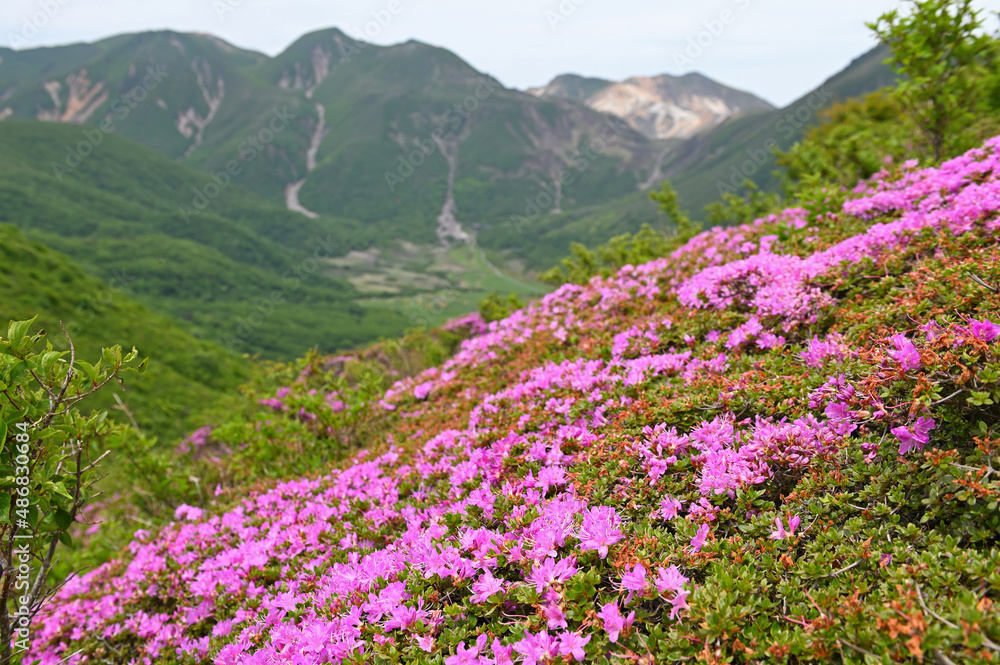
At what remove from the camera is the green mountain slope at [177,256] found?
11725 cm

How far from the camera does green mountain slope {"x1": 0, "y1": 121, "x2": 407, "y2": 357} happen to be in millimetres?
117250

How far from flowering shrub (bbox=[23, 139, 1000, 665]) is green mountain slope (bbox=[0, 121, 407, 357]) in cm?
9526

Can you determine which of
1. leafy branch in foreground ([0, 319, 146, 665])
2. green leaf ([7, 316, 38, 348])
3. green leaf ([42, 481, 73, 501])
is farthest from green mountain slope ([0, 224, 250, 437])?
green leaf ([7, 316, 38, 348])

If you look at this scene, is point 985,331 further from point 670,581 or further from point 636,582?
point 636,582

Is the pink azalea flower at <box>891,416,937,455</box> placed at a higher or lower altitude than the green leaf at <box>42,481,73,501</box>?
lower

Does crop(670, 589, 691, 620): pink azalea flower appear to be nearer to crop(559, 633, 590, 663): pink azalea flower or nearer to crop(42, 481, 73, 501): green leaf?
crop(559, 633, 590, 663): pink azalea flower

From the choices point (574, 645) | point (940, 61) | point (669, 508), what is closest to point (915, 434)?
point (669, 508)

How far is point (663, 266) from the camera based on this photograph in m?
6.84

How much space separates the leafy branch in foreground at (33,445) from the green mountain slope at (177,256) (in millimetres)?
96024

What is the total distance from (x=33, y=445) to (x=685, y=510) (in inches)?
135

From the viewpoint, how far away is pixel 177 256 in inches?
5669

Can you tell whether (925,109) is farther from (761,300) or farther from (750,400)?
(750,400)

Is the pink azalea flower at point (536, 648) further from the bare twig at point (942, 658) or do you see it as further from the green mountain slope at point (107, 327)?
the green mountain slope at point (107, 327)

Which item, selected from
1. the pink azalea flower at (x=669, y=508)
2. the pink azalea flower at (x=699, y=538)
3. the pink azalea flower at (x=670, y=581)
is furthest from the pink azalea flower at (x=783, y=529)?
the pink azalea flower at (x=670, y=581)
